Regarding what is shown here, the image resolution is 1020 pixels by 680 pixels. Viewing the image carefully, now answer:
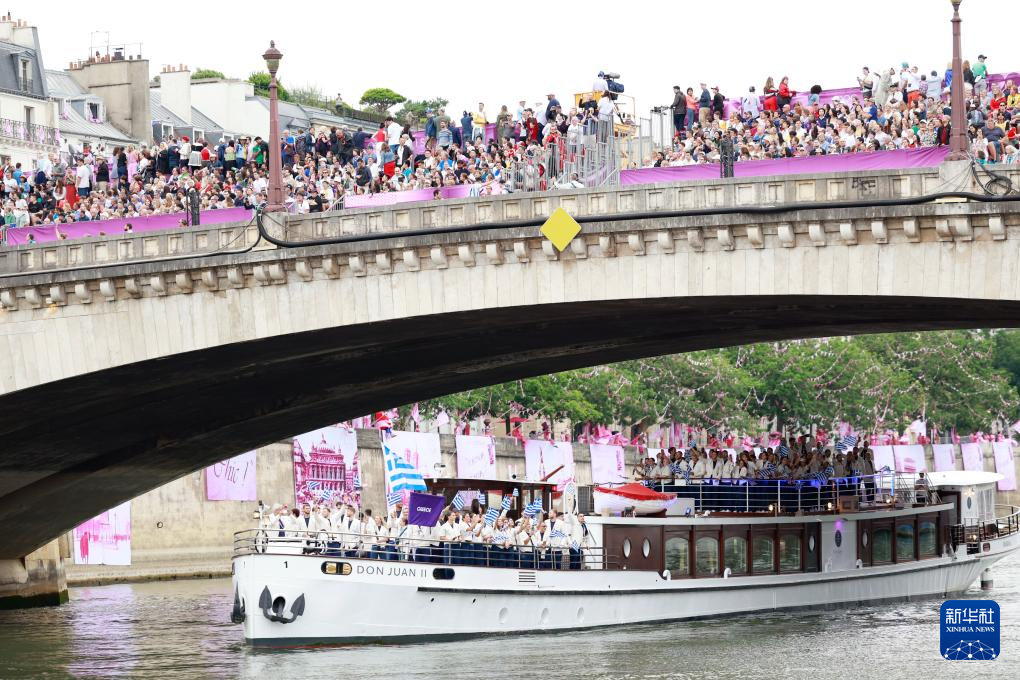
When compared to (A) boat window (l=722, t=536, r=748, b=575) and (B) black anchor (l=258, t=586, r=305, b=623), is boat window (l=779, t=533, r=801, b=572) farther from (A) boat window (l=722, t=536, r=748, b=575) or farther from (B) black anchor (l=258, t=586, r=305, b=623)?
(B) black anchor (l=258, t=586, r=305, b=623)

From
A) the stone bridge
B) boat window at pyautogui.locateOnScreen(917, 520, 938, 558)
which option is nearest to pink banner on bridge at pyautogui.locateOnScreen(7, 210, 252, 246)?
the stone bridge

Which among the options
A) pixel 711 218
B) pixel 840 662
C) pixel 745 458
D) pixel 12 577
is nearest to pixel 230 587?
pixel 12 577

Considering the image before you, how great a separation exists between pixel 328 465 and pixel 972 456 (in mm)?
48706

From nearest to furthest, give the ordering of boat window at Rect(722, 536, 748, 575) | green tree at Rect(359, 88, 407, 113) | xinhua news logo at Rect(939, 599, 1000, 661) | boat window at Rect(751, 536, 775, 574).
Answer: xinhua news logo at Rect(939, 599, 1000, 661) < boat window at Rect(722, 536, 748, 575) < boat window at Rect(751, 536, 775, 574) < green tree at Rect(359, 88, 407, 113)

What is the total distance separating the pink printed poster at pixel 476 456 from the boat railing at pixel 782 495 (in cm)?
2424

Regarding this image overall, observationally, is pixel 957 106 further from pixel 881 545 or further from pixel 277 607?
pixel 881 545

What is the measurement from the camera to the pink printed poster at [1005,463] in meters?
103

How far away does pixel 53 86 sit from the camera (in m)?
83.0

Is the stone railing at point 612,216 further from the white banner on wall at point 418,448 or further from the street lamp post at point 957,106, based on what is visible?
the white banner on wall at point 418,448

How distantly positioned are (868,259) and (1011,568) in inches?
1418

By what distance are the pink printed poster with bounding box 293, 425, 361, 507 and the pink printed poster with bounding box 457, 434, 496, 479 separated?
16.7 feet

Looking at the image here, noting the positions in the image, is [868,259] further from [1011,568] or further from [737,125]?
[1011,568]

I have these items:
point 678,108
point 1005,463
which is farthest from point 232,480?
point 1005,463

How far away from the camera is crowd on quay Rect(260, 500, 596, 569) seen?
39.8 metres
